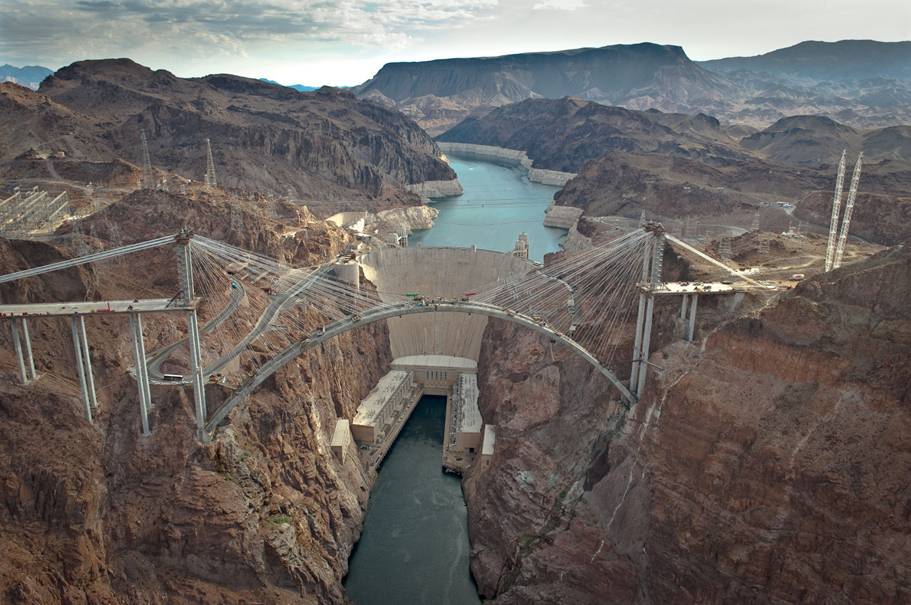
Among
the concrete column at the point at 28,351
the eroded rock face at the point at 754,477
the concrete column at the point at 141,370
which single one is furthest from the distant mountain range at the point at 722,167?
the concrete column at the point at 28,351

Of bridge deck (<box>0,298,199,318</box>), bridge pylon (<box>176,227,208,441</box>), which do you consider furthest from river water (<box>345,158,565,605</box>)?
bridge deck (<box>0,298,199,318</box>)

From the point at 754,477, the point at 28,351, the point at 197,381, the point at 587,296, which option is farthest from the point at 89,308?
the point at 587,296

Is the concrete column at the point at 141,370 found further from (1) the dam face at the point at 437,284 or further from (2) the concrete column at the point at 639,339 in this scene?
(1) the dam face at the point at 437,284

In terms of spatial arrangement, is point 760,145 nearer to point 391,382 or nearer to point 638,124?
point 638,124

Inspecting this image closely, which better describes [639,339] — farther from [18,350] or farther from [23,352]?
[23,352]

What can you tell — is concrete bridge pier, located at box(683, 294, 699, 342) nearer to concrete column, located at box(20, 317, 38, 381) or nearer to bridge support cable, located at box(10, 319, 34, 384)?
concrete column, located at box(20, 317, 38, 381)

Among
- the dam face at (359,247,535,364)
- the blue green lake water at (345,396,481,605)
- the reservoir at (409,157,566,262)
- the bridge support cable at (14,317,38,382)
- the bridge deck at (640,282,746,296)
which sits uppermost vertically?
the bridge deck at (640,282,746,296)
